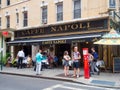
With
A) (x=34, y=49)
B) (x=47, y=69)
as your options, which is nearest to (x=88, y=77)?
(x=47, y=69)

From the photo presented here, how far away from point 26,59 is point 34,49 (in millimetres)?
2244

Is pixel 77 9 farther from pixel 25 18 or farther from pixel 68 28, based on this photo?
pixel 25 18

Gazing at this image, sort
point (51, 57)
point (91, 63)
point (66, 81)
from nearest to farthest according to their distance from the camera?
1. point (66, 81)
2. point (91, 63)
3. point (51, 57)

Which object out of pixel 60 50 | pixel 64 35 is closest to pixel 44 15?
pixel 60 50

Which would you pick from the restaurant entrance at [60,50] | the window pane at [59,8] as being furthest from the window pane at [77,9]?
the restaurant entrance at [60,50]

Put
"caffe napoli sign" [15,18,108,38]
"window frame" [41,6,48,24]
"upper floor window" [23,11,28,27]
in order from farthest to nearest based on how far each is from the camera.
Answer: "upper floor window" [23,11,28,27], "window frame" [41,6,48,24], "caffe napoli sign" [15,18,108,38]

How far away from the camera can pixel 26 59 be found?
26.2 meters

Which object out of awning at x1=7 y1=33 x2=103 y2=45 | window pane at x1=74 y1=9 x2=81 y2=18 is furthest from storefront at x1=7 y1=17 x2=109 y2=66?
window pane at x1=74 y1=9 x2=81 y2=18

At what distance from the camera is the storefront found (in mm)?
21108

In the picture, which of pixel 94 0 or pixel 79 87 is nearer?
pixel 79 87

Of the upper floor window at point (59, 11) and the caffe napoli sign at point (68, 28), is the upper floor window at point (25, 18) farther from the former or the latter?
the upper floor window at point (59, 11)

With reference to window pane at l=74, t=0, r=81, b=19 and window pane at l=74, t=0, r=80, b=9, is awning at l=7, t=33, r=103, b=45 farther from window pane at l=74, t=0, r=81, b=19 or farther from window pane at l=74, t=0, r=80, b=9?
window pane at l=74, t=0, r=80, b=9

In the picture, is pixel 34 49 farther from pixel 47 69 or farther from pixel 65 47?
pixel 47 69

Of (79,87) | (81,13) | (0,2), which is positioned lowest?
(79,87)
